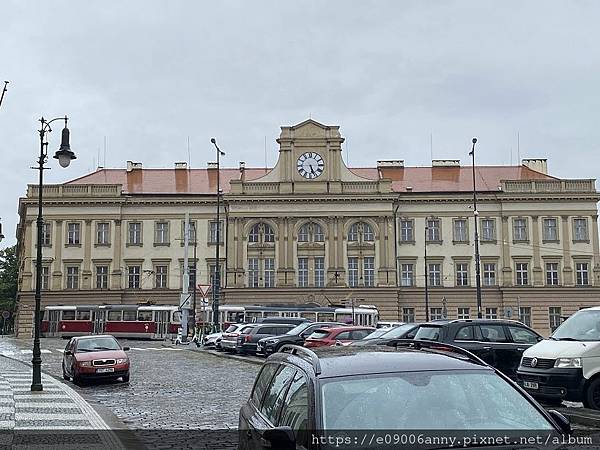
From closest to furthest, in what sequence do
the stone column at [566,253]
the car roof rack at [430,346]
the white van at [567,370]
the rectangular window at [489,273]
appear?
the car roof rack at [430,346], the white van at [567,370], the stone column at [566,253], the rectangular window at [489,273]

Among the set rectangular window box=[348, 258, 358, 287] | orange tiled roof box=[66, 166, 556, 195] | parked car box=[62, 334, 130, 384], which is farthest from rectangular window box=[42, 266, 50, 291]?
parked car box=[62, 334, 130, 384]

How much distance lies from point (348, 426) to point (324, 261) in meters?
67.0

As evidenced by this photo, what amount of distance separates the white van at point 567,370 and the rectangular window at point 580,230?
60.6 meters

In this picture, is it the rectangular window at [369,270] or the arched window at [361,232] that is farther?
the arched window at [361,232]

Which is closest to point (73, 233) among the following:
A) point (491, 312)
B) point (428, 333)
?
point (491, 312)

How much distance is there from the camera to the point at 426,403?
5.41m

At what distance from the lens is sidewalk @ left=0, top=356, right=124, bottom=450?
1192 centimetres

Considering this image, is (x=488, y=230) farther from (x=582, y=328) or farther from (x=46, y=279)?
(x=582, y=328)

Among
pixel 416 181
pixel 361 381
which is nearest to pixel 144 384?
pixel 361 381

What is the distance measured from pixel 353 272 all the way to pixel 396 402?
218ft

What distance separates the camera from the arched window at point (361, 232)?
7188cm

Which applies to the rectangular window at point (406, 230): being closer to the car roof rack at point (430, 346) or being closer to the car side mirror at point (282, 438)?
the car roof rack at point (430, 346)

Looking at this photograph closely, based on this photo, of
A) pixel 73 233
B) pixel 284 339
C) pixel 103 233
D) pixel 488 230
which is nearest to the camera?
pixel 284 339

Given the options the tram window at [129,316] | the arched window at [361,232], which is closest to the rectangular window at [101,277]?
the tram window at [129,316]
